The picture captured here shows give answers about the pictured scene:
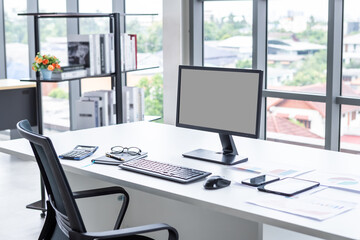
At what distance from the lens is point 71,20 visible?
6.50 meters

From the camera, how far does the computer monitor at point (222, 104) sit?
2.68 meters

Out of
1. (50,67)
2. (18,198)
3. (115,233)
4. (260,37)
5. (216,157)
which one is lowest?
(18,198)

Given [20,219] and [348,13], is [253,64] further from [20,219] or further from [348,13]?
[20,219]

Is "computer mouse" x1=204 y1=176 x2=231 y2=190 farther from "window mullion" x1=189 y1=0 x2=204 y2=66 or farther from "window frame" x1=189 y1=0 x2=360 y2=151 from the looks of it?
"window mullion" x1=189 y1=0 x2=204 y2=66

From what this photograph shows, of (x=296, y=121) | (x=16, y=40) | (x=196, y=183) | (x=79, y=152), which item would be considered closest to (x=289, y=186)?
(x=196, y=183)

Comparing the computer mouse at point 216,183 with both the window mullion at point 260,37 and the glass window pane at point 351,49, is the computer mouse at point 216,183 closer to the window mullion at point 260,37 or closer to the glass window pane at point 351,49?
the glass window pane at point 351,49

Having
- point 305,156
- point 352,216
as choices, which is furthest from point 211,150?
point 352,216

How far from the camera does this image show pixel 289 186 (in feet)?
7.68

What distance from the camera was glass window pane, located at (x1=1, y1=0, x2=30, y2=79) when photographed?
23.4 ft

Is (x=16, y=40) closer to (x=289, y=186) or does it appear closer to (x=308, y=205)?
(x=289, y=186)

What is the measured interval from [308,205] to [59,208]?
94 cm

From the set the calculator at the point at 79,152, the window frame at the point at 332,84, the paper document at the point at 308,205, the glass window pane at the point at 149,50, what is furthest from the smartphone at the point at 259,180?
the glass window pane at the point at 149,50

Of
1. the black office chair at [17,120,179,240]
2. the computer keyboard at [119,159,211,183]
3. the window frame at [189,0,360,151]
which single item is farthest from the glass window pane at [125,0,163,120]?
the black office chair at [17,120,179,240]

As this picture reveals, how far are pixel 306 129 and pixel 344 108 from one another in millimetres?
400
